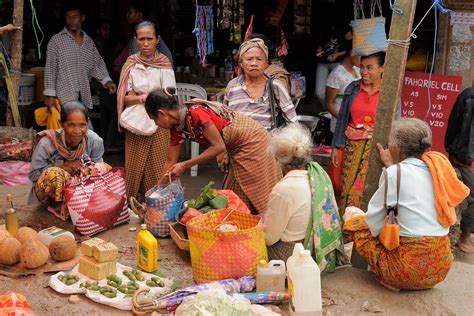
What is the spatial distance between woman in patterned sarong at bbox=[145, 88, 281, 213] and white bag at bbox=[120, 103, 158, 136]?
0.77 metres

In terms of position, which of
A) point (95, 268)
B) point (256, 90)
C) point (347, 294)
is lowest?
point (347, 294)

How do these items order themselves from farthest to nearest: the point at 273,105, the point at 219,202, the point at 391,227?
the point at 273,105 → the point at 219,202 → the point at 391,227

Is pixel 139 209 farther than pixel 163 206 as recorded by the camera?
Yes

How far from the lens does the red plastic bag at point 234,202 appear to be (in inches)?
185

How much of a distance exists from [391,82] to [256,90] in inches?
56.8

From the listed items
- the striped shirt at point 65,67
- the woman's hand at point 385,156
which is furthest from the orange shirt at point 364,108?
the striped shirt at point 65,67

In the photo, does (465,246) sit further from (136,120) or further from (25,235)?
(25,235)

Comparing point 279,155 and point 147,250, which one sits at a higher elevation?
point 279,155

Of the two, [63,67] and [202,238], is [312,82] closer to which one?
[63,67]

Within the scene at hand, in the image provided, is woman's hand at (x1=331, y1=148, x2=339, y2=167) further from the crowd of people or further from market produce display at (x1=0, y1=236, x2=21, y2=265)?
market produce display at (x1=0, y1=236, x2=21, y2=265)

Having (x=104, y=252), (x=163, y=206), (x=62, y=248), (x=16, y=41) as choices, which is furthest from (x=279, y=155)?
(x=16, y=41)

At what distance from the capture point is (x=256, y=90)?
544 cm

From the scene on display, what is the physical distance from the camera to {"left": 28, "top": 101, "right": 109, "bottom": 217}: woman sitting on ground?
506cm

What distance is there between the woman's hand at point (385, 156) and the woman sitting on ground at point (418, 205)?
0.33 metres
